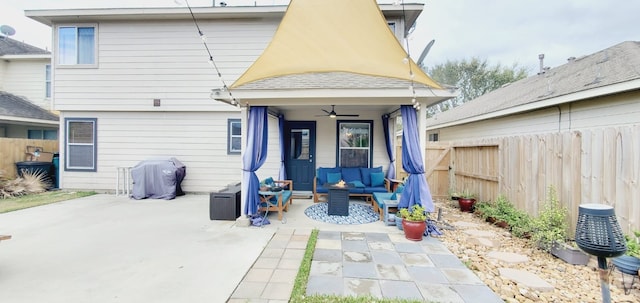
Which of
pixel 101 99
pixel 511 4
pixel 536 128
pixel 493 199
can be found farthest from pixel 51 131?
pixel 511 4

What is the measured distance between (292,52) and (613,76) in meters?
6.08

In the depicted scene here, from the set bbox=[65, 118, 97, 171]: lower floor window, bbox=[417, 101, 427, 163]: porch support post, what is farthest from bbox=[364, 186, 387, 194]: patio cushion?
bbox=[65, 118, 97, 171]: lower floor window

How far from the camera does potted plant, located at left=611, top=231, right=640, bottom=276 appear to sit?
2740 mm

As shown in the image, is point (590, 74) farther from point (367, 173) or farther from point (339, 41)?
point (339, 41)

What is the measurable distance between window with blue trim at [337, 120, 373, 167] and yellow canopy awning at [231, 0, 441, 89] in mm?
3664

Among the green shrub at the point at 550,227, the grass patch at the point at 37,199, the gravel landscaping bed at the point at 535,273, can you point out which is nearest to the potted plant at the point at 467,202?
the gravel landscaping bed at the point at 535,273

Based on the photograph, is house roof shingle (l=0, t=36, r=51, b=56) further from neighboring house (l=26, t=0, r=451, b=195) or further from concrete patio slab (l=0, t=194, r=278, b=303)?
concrete patio slab (l=0, t=194, r=278, b=303)

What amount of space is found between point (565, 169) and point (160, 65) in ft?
32.3

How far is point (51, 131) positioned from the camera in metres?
11.5

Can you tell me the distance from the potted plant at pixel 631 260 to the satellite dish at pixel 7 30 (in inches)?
836

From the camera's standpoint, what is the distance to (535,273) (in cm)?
322

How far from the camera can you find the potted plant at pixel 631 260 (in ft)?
8.99

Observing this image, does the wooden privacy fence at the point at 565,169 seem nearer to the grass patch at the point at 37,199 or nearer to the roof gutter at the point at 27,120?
the grass patch at the point at 37,199

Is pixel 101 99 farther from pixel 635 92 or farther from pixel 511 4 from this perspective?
pixel 511 4
